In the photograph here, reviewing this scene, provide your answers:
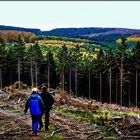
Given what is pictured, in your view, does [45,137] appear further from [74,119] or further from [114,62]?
[114,62]

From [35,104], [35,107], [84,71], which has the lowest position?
[84,71]

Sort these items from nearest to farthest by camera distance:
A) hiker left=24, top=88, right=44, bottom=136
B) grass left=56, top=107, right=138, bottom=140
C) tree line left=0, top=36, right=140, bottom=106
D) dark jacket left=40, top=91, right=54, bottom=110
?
hiker left=24, top=88, right=44, bottom=136, grass left=56, top=107, right=138, bottom=140, dark jacket left=40, top=91, right=54, bottom=110, tree line left=0, top=36, right=140, bottom=106

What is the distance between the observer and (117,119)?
21.8m

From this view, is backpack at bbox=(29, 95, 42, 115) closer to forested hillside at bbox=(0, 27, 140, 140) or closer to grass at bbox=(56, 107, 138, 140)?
forested hillside at bbox=(0, 27, 140, 140)

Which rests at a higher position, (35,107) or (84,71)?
(35,107)

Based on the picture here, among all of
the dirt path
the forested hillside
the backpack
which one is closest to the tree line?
the forested hillside

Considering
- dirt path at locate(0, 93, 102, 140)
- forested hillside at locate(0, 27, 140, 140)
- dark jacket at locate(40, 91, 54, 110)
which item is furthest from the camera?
dark jacket at locate(40, 91, 54, 110)

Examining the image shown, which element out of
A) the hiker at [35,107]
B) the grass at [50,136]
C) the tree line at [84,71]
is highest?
the hiker at [35,107]

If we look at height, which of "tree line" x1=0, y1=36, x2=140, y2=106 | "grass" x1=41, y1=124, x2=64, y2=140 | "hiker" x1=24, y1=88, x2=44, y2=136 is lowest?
"tree line" x1=0, y1=36, x2=140, y2=106

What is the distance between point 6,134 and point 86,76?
348 ft

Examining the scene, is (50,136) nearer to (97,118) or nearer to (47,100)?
(47,100)

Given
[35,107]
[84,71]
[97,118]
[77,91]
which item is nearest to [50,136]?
[35,107]

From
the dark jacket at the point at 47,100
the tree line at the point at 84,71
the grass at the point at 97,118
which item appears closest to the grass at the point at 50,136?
the dark jacket at the point at 47,100

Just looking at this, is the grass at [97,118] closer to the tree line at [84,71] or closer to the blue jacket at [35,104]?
the blue jacket at [35,104]
